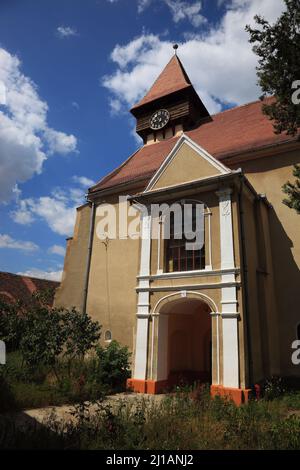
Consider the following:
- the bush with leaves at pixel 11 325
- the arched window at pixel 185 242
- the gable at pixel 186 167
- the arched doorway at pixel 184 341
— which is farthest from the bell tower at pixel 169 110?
the bush with leaves at pixel 11 325

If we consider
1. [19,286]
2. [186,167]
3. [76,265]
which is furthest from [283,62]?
[19,286]

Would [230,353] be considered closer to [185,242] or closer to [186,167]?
[185,242]

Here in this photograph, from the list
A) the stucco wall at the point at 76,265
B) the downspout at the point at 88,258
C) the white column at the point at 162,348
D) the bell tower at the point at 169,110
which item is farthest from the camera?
the bell tower at the point at 169,110

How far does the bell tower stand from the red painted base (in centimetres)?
1587

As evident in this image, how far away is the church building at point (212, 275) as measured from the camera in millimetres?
10914

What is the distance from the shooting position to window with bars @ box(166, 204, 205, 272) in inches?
489

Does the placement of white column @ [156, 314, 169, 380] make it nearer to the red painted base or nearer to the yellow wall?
the red painted base

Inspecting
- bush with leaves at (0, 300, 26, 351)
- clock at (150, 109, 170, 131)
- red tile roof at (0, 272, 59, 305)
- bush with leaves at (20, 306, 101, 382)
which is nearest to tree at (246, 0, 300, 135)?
bush with leaves at (20, 306, 101, 382)

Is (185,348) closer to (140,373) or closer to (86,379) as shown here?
(140,373)

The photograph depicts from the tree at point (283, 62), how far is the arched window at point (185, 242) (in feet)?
15.0

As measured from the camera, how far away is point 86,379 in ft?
37.5

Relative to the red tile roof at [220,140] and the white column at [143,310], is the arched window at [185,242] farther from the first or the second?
the red tile roof at [220,140]
